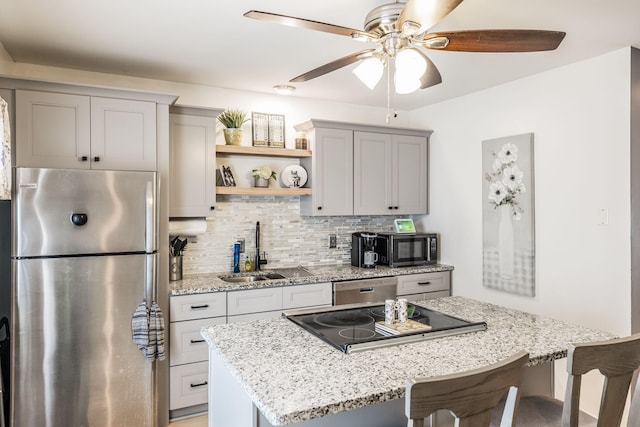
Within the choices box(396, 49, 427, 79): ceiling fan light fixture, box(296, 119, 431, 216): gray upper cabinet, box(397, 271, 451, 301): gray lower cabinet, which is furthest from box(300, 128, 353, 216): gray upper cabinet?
box(396, 49, 427, 79): ceiling fan light fixture

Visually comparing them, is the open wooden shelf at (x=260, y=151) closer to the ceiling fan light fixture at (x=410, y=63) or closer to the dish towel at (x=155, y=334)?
the dish towel at (x=155, y=334)

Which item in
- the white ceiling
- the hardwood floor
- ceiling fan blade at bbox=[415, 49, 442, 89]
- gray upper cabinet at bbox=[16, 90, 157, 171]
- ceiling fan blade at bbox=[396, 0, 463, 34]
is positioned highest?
the white ceiling

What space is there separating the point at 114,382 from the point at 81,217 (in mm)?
1032

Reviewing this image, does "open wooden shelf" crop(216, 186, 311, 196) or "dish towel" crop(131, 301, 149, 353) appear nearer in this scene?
"dish towel" crop(131, 301, 149, 353)

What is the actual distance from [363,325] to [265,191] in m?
1.87

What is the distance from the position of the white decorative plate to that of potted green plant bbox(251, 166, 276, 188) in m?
0.17

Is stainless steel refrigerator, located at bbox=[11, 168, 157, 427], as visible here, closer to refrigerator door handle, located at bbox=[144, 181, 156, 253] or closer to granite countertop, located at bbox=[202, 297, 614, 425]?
refrigerator door handle, located at bbox=[144, 181, 156, 253]

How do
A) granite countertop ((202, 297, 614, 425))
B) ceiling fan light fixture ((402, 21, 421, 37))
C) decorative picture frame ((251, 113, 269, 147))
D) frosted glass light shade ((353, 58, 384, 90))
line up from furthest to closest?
decorative picture frame ((251, 113, 269, 147)) → frosted glass light shade ((353, 58, 384, 90)) → ceiling fan light fixture ((402, 21, 421, 37)) → granite countertop ((202, 297, 614, 425))

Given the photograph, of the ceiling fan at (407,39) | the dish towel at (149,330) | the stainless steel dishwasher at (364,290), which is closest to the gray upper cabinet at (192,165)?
the dish towel at (149,330)

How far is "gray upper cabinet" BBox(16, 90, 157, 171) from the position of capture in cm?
262

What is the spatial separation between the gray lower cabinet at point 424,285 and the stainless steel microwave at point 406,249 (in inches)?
5.7

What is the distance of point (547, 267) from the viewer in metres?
3.18

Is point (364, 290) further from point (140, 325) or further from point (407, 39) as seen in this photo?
point (407, 39)

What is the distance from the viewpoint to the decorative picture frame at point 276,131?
3.78 metres
